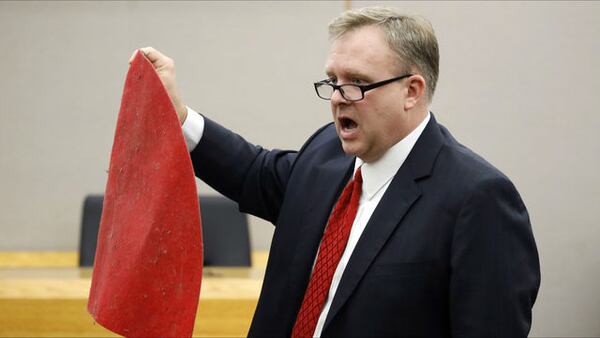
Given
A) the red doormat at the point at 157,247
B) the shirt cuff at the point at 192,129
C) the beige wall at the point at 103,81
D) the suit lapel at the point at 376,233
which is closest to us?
the red doormat at the point at 157,247

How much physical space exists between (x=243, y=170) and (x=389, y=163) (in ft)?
0.98

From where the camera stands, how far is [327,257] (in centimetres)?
144

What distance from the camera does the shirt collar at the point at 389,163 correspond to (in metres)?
1.45

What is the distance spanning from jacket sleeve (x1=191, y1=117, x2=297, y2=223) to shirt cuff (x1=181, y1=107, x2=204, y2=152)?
0.01 metres

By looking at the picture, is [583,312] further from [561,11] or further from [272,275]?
[272,275]

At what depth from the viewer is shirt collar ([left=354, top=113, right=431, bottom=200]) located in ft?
4.75

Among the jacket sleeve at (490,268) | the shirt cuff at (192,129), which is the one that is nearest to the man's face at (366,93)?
the jacket sleeve at (490,268)

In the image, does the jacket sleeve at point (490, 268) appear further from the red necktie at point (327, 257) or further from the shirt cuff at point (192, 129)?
the shirt cuff at point (192, 129)

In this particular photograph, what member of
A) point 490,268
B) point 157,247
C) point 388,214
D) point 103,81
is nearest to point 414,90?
point 388,214

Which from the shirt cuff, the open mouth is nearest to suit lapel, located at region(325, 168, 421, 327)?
the open mouth

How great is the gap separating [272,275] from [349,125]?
0.29 m

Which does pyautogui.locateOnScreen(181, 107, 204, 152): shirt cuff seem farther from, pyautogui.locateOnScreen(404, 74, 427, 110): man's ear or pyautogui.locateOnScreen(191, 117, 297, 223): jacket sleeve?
pyautogui.locateOnScreen(404, 74, 427, 110): man's ear

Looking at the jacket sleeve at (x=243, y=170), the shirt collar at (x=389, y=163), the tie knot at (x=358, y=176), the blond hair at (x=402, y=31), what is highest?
the blond hair at (x=402, y=31)

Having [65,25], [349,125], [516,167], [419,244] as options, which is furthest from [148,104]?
[65,25]
